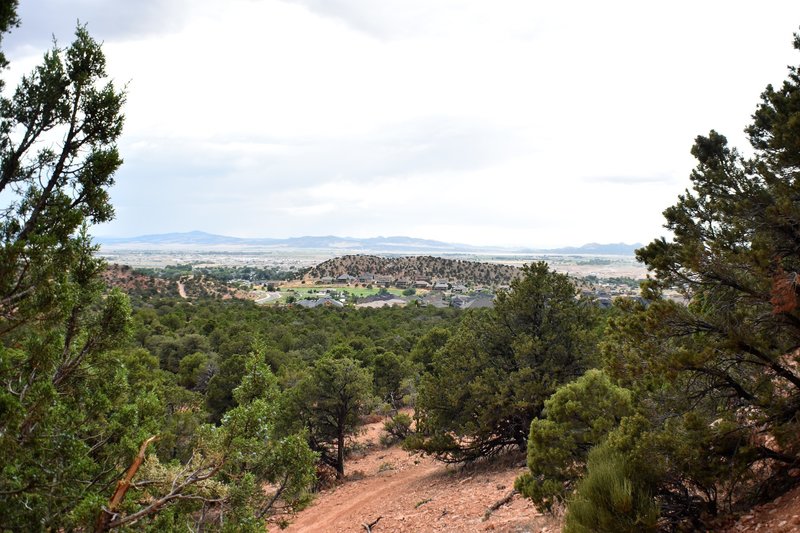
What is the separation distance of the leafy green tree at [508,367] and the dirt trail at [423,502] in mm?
1105

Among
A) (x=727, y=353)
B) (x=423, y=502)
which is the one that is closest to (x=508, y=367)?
(x=423, y=502)

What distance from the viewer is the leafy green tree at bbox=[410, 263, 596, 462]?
15.0m

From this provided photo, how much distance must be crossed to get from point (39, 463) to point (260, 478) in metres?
2.95

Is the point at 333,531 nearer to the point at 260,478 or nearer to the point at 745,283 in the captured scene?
the point at 260,478

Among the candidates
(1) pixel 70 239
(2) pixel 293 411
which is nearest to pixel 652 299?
(1) pixel 70 239

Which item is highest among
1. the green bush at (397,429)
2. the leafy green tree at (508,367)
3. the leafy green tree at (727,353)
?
the leafy green tree at (727,353)

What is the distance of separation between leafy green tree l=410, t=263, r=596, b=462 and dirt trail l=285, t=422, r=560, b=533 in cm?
110

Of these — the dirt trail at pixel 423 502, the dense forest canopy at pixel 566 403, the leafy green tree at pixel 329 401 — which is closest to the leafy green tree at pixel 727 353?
the dense forest canopy at pixel 566 403

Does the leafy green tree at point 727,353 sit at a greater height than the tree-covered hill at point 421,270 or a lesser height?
greater

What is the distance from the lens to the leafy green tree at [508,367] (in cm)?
1503

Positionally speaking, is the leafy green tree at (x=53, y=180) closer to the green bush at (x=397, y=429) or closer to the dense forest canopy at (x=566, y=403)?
the dense forest canopy at (x=566, y=403)

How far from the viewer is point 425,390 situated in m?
17.1

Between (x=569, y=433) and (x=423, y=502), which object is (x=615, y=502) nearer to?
(x=569, y=433)

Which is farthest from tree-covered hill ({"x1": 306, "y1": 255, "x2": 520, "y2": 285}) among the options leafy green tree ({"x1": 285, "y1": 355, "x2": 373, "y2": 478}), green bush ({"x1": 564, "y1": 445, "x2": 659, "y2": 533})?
green bush ({"x1": 564, "y1": 445, "x2": 659, "y2": 533})
